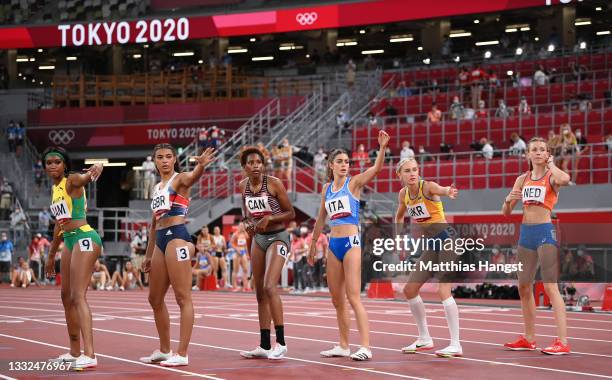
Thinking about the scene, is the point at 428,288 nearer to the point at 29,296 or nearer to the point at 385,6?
the point at 29,296

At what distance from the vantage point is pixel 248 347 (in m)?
13.0

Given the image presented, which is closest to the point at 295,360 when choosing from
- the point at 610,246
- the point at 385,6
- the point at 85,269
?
the point at 85,269

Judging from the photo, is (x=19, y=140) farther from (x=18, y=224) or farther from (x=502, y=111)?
Answer: (x=502, y=111)

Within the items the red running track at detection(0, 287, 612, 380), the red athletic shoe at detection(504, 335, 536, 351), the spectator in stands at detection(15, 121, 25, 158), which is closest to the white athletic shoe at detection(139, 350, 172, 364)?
the red running track at detection(0, 287, 612, 380)

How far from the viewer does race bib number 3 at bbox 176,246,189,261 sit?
10906 millimetres

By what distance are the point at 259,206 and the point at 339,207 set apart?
2.95 ft

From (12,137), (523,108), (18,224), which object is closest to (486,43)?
(523,108)

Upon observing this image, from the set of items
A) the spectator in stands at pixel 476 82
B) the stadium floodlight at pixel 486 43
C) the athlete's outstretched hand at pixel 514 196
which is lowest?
the athlete's outstretched hand at pixel 514 196

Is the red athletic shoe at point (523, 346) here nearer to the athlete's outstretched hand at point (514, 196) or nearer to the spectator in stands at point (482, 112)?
the athlete's outstretched hand at point (514, 196)

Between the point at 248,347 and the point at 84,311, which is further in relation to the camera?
the point at 248,347

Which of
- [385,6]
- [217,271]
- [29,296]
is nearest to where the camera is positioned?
[29,296]

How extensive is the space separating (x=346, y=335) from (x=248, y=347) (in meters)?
1.65

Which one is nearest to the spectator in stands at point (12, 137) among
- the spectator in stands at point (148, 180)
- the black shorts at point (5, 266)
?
the spectator in stands at point (148, 180)

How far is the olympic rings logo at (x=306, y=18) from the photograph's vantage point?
157 feet
